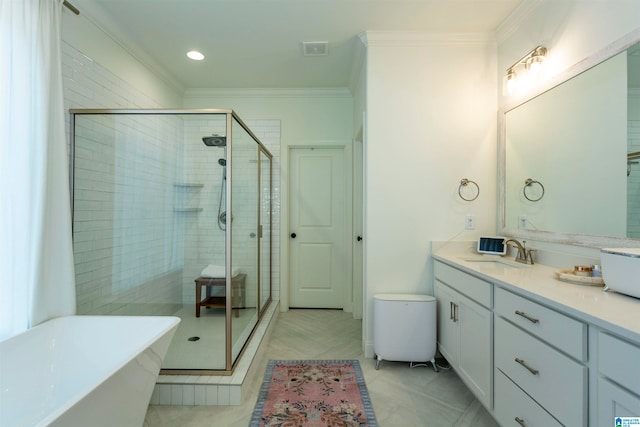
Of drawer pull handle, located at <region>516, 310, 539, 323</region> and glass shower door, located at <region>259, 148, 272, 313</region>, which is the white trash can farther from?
glass shower door, located at <region>259, 148, 272, 313</region>

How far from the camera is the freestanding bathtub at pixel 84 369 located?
1.01 meters

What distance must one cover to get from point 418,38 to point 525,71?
0.84 m

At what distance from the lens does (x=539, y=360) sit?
1.19m

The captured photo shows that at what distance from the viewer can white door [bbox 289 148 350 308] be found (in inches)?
143

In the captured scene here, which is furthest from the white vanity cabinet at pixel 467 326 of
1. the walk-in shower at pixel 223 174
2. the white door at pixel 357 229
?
the walk-in shower at pixel 223 174

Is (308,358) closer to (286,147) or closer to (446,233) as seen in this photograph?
(446,233)

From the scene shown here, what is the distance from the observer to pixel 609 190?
1.50 m

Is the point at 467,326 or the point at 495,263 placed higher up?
the point at 495,263

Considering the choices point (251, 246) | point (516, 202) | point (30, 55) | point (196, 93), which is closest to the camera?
point (30, 55)

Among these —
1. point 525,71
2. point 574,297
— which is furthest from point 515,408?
point 525,71

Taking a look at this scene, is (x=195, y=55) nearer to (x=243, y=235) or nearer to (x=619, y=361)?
(x=243, y=235)

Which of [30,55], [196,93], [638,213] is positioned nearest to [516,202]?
[638,213]

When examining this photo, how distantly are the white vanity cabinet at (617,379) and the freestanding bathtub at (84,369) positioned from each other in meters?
1.60

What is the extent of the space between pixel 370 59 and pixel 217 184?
162cm
